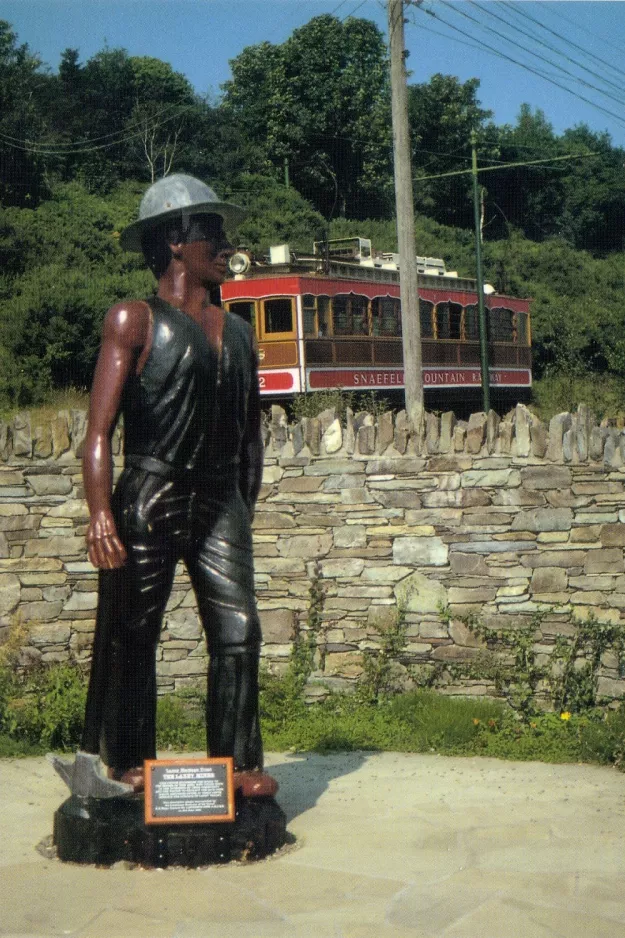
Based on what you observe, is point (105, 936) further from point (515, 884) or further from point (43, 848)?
point (515, 884)

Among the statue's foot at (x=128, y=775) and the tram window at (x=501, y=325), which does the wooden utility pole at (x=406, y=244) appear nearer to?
the statue's foot at (x=128, y=775)

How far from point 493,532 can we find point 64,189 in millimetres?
33293

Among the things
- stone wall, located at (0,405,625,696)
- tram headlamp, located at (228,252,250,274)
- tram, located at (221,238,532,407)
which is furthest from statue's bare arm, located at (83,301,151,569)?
tram, located at (221,238,532,407)

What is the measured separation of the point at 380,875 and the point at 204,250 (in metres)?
2.45

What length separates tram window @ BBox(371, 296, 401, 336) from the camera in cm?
2516

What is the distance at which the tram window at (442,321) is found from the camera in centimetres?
2802

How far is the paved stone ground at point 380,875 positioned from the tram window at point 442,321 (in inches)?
896

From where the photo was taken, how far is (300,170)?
47.8 meters

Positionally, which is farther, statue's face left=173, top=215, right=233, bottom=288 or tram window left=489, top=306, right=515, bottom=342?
tram window left=489, top=306, right=515, bottom=342

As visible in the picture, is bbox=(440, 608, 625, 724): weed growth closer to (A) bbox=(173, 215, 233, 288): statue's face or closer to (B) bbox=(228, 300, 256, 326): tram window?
(A) bbox=(173, 215, 233, 288): statue's face

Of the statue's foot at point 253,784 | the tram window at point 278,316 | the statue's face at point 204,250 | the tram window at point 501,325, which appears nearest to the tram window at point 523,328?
the tram window at point 501,325

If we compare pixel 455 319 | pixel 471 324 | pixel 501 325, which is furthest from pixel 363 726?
pixel 501 325

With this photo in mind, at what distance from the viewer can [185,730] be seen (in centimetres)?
676

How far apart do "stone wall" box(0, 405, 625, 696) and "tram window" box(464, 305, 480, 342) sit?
22037 millimetres
